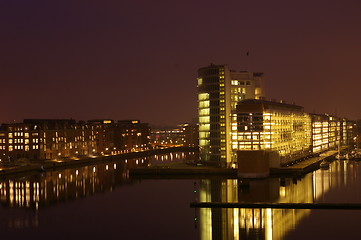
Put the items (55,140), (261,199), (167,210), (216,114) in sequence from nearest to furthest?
(167,210)
(261,199)
(216,114)
(55,140)

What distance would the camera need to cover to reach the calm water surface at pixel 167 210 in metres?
31.9

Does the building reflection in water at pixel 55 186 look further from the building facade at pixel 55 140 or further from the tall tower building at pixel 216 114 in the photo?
the building facade at pixel 55 140

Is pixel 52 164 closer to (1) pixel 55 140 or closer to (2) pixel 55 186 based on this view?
(1) pixel 55 140

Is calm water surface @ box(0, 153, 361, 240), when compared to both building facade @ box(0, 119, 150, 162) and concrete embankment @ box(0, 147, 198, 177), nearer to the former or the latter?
concrete embankment @ box(0, 147, 198, 177)

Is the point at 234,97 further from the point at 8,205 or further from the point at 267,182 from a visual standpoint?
the point at 8,205

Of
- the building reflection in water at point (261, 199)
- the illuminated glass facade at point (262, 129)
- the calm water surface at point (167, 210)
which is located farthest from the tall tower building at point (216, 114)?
the building reflection in water at point (261, 199)

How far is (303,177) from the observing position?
2266 inches

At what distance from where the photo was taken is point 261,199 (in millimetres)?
41062

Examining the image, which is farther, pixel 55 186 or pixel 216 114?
pixel 216 114

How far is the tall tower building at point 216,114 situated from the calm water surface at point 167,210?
984 centimetres

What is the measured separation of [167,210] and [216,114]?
86.6 feet

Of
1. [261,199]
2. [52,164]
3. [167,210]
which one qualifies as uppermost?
[52,164]

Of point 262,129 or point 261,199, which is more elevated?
point 262,129

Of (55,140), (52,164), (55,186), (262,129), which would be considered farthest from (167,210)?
(55,140)
